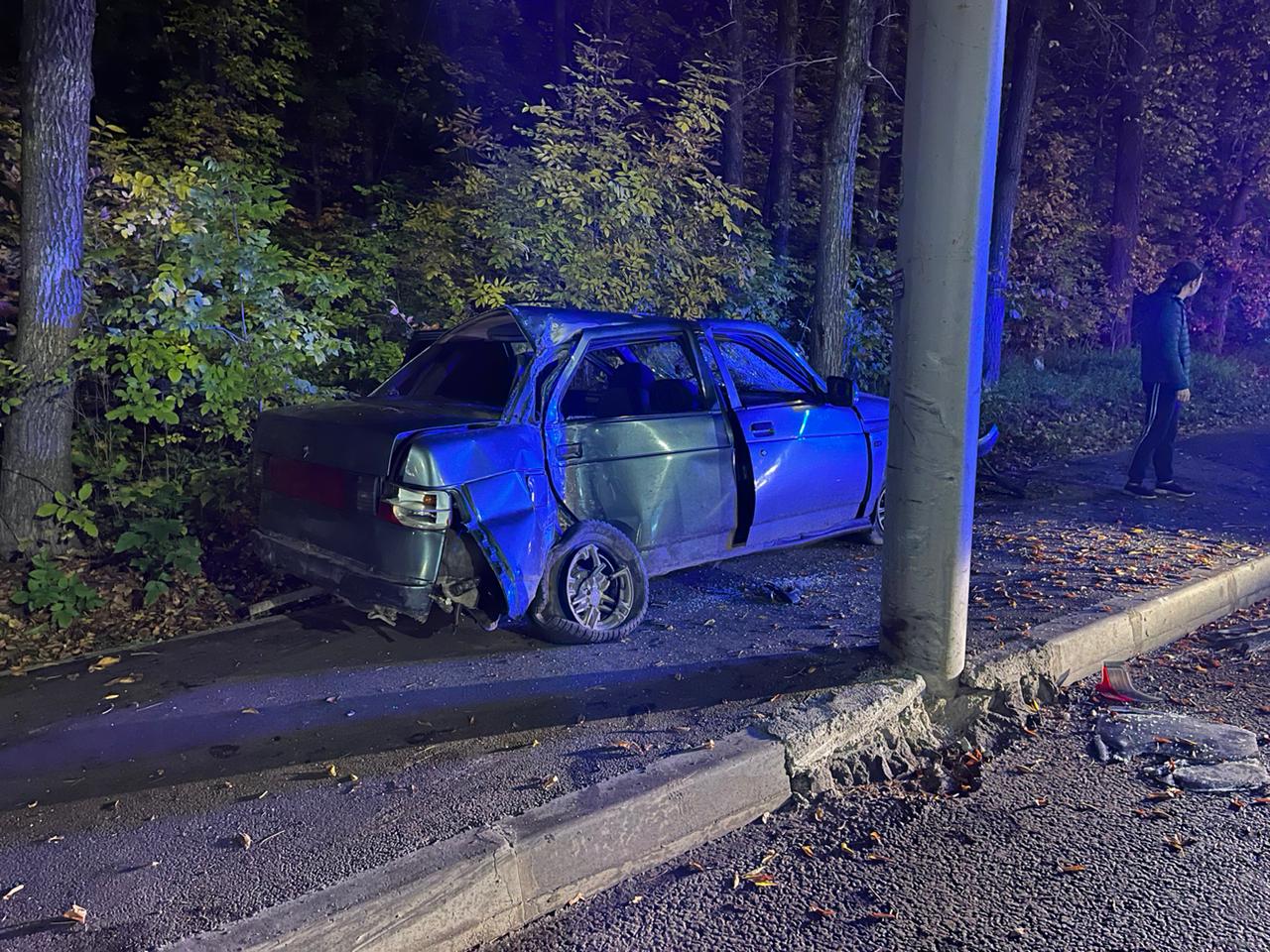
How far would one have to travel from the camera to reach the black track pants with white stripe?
8.59 metres

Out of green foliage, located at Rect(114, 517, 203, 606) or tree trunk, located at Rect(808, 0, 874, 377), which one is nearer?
green foliage, located at Rect(114, 517, 203, 606)

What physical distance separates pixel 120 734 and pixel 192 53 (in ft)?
43.6

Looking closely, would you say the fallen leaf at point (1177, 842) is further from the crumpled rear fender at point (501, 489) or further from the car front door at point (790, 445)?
the car front door at point (790, 445)

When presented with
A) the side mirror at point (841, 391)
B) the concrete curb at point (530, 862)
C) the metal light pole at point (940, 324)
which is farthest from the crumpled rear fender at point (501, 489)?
the side mirror at point (841, 391)

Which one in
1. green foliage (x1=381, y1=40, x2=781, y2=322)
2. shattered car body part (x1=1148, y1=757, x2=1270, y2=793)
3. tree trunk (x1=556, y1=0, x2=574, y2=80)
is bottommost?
shattered car body part (x1=1148, y1=757, x2=1270, y2=793)

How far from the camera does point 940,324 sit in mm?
4168

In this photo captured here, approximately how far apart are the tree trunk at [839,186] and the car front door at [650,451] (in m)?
5.05

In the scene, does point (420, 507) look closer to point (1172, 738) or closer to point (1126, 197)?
point (1172, 738)

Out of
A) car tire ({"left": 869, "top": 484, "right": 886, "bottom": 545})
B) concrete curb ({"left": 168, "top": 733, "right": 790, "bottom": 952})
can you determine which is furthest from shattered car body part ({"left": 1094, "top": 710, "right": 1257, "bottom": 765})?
car tire ({"left": 869, "top": 484, "right": 886, "bottom": 545})

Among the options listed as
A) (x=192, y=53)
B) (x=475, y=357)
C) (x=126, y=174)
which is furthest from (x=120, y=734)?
(x=192, y=53)

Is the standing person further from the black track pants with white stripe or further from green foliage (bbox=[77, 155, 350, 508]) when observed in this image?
green foliage (bbox=[77, 155, 350, 508])

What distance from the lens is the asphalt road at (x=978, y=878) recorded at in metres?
2.91

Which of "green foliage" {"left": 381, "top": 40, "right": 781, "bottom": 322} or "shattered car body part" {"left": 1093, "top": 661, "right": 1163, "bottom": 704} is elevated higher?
"green foliage" {"left": 381, "top": 40, "right": 781, "bottom": 322}

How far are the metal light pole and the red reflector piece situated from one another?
2.61m
